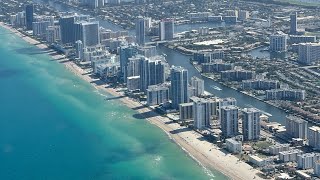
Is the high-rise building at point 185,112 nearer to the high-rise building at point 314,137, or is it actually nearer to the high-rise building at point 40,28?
the high-rise building at point 314,137

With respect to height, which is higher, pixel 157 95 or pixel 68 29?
pixel 68 29

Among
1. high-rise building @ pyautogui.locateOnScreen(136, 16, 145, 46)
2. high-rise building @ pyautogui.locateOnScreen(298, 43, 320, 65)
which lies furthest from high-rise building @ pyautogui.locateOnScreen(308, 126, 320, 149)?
high-rise building @ pyautogui.locateOnScreen(136, 16, 145, 46)

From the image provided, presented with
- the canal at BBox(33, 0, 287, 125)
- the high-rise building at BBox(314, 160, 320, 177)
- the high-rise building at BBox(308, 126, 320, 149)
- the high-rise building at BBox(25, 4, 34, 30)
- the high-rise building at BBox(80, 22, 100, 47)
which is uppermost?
the high-rise building at BBox(25, 4, 34, 30)

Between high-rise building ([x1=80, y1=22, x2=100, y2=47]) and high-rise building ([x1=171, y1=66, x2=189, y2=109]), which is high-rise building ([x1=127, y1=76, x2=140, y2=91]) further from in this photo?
high-rise building ([x1=80, y1=22, x2=100, y2=47])

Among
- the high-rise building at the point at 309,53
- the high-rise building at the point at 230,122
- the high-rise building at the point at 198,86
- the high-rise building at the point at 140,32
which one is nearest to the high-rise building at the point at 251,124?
the high-rise building at the point at 230,122

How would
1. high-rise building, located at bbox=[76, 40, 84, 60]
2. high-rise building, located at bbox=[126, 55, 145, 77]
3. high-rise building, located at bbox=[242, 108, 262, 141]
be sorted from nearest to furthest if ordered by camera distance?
high-rise building, located at bbox=[242, 108, 262, 141]
high-rise building, located at bbox=[126, 55, 145, 77]
high-rise building, located at bbox=[76, 40, 84, 60]

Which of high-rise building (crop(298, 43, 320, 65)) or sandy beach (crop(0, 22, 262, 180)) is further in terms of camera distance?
high-rise building (crop(298, 43, 320, 65))

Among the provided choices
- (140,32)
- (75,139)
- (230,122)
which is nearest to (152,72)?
(75,139)

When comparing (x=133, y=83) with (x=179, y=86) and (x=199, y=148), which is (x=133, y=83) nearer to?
(x=179, y=86)
